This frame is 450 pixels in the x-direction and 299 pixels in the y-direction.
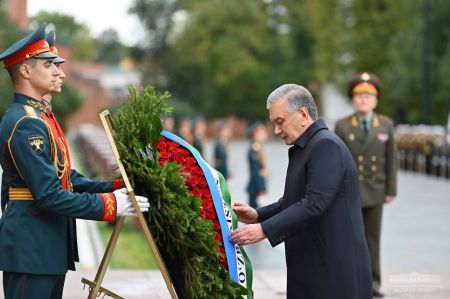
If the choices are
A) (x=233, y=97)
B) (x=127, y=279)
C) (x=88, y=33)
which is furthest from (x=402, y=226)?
(x=88, y=33)

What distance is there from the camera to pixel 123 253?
1148 centimetres

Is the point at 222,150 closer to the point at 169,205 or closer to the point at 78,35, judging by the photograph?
the point at 169,205

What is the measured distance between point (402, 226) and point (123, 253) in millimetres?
4828

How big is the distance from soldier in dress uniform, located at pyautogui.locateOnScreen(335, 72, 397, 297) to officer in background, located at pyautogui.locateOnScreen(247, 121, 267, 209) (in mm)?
5519

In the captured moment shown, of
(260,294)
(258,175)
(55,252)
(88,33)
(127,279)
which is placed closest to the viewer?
(55,252)

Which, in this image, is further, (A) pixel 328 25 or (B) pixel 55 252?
(A) pixel 328 25

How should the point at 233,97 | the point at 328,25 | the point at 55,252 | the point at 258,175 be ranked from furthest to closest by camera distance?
the point at 233,97 → the point at 328,25 → the point at 258,175 → the point at 55,252

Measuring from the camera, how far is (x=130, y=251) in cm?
1162

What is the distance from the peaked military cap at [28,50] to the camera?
4258 millimetres

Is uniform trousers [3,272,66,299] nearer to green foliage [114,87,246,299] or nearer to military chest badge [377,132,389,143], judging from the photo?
green foliage [114,87,246,299]

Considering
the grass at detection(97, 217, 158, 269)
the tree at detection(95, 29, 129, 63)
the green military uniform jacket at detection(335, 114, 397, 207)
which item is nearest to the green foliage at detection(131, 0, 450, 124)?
the grass at detection(97, 217, 158, 269)

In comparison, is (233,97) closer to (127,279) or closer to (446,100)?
(446,100)

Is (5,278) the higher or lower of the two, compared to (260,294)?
higher

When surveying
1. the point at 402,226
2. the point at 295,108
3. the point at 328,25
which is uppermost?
the point at 328,25
